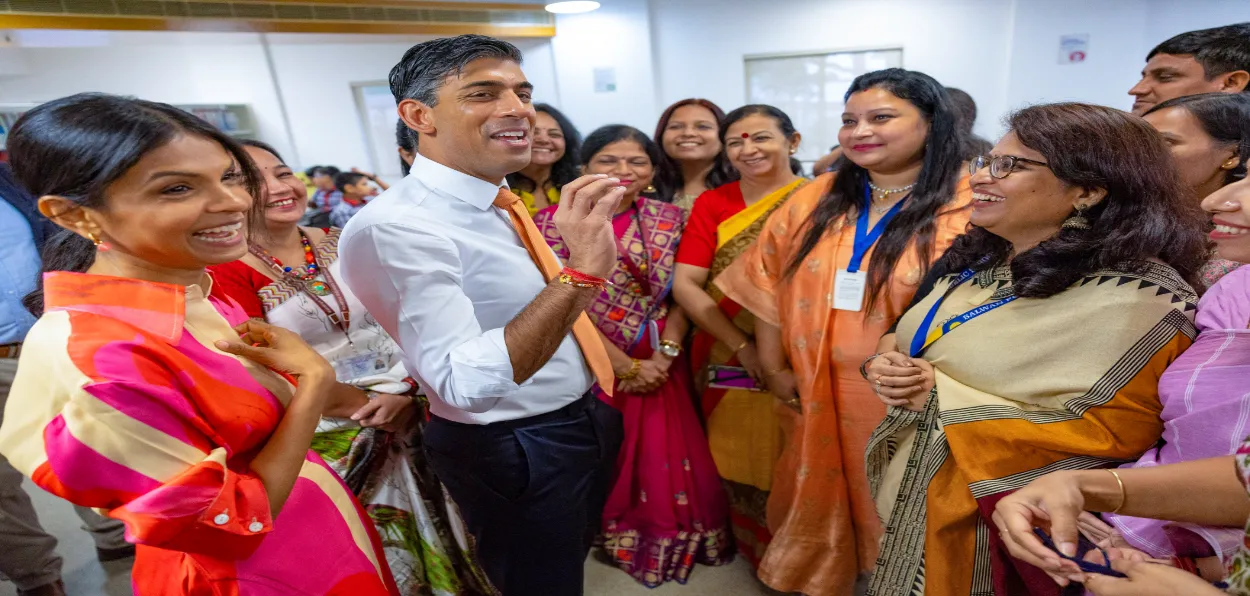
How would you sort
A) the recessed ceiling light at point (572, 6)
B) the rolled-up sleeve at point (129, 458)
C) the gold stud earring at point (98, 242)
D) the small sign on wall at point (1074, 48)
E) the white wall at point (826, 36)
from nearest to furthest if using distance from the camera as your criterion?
the rolled-up sleeve at point (129, 458) → the gold stud earring at point (98, 242) → the small sign on wall at point (1074, 48) → the white wall at point (826, 36) → the recessed ceiling light at point (572, 6)

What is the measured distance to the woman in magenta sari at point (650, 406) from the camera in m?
1.91

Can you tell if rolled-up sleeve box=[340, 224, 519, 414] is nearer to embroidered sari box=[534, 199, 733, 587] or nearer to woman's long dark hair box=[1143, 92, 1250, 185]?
embroidered sari box=[534, 199, 733, 587]

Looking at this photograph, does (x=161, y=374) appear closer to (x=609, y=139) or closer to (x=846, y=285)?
(x=846, y=285)

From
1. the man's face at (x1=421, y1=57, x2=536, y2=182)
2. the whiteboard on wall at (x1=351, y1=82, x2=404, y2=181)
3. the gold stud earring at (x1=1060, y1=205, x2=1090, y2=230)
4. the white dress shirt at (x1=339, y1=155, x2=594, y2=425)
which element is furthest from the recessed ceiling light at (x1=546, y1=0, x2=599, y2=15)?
the gold stud earring at (x1=1060, y1=205, x2=1090, y2=230)

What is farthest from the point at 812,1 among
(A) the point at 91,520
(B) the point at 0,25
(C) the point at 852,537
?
(A) the point at 91,520

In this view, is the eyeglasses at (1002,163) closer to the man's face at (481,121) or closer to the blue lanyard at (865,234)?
the blue lanyard at (865,234)

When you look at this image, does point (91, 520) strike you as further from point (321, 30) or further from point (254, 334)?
point (321, 30)

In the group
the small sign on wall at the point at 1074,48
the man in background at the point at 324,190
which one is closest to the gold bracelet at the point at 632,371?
the man in background at the point at 324,190

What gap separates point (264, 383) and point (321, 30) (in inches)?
156

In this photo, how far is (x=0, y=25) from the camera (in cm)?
295

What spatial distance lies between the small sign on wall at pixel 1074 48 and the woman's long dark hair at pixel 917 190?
4.11 m

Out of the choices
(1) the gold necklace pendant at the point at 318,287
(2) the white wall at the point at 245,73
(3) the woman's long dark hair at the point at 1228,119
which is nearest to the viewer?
(3) the woman's long dark hair at the point at 1228,119

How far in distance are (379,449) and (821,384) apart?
1.19m

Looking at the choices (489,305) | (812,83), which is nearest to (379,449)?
(489,305)
